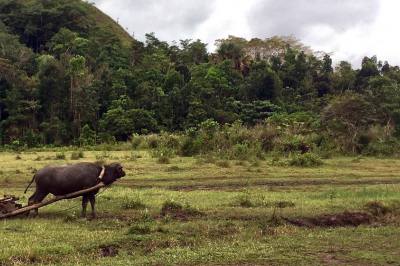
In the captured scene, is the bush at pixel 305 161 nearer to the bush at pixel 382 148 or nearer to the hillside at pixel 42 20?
the bush at pixel 382 148

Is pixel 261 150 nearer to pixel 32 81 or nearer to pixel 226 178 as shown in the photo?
pixel 226 178

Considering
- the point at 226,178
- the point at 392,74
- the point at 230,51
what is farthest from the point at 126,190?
the point at 230,51

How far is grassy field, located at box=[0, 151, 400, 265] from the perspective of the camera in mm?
10289

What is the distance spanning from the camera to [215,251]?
10.6 metres

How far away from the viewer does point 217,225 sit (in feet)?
42.5

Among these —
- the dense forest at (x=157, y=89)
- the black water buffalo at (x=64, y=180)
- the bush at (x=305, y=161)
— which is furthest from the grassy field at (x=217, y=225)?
the dense forest at (x=157, y=89)

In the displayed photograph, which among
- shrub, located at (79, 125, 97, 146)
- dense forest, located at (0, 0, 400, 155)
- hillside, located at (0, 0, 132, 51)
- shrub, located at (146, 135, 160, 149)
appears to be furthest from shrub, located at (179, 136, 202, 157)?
hillside, located at (0, 0, 132, 51)

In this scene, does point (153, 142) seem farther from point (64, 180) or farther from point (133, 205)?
point (64, 180)

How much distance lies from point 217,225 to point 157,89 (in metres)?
46.3

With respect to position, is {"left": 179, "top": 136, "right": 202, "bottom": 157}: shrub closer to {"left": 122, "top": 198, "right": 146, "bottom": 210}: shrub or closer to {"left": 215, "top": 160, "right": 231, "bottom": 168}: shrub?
{"left": 215, "top": 160, "right": 231, "bottom": 168}: shrub

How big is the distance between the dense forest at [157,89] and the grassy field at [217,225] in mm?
19000

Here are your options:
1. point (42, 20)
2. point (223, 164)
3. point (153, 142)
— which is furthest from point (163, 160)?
point (42, 20)

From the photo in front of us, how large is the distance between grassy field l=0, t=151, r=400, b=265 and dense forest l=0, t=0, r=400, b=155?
19000mm

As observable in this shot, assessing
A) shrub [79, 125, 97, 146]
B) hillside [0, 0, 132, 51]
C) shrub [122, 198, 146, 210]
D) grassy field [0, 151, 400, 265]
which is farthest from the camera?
hillside [0, 0, 132, 51]
